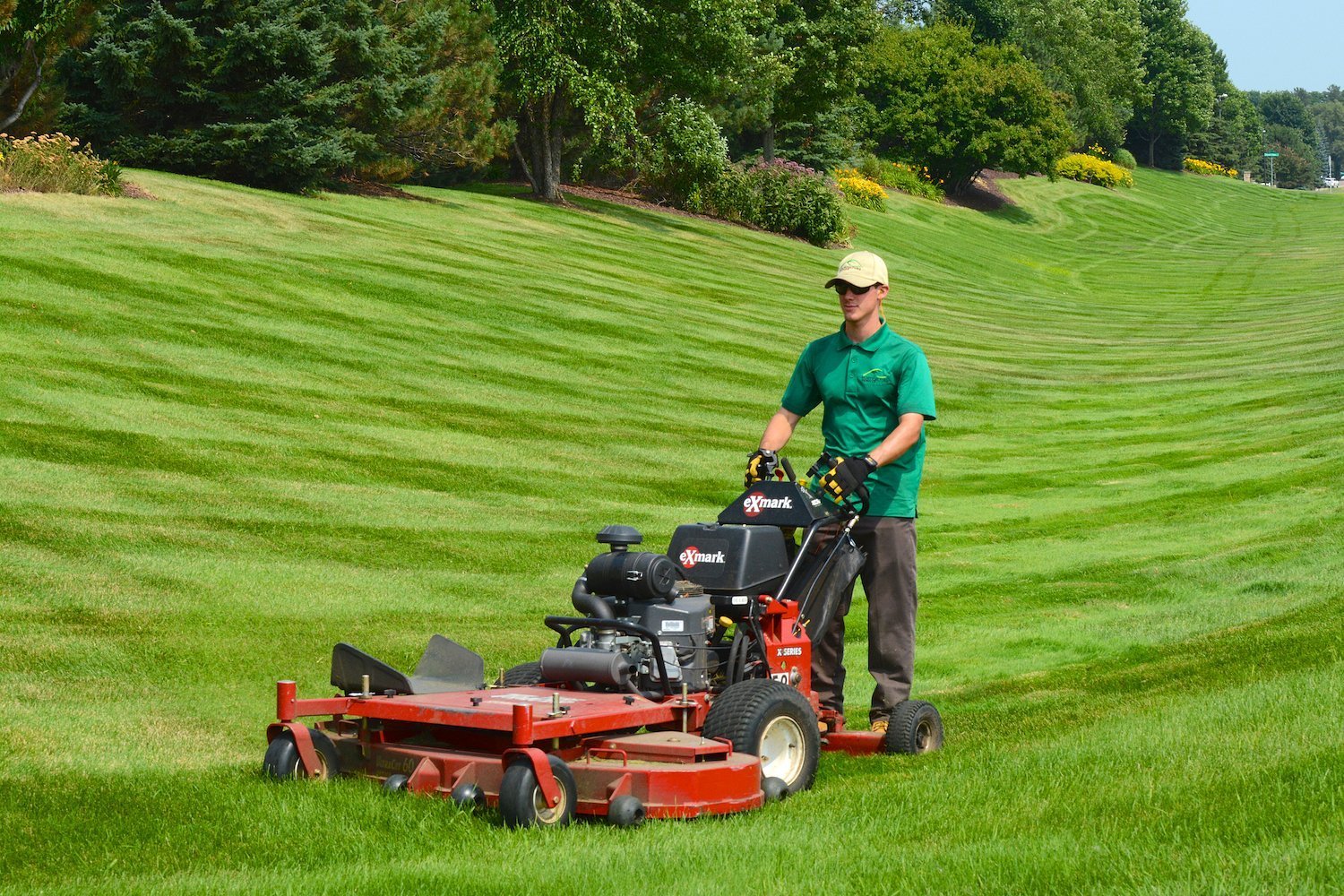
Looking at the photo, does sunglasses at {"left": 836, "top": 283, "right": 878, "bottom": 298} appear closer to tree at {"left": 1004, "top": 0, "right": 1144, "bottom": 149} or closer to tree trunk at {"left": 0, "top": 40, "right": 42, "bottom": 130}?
tree trunk at {"left": 0, "top": 40, "right": 42, "bottom": 130}

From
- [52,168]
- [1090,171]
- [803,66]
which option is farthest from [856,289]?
[1090,171]

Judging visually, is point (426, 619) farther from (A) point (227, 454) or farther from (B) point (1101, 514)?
(B) point (1101, 514)

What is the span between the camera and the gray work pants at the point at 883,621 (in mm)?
7672

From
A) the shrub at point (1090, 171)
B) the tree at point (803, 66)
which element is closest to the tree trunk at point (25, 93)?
the tree at point (803, 66)

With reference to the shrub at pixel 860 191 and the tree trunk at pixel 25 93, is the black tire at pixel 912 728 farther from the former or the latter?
the shrub at pixel 860 191

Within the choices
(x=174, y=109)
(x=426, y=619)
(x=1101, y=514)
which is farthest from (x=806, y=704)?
(x=174, y=109)

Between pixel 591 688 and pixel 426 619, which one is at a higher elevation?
pixel 591 688

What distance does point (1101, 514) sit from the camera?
18.2m

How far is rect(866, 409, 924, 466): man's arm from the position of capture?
24.0ft

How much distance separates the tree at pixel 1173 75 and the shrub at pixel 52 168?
10975cm

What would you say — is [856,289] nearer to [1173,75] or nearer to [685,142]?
[685,142]

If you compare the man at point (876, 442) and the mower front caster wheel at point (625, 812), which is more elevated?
the man at point (876, 442)

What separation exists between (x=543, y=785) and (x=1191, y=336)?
37.9m

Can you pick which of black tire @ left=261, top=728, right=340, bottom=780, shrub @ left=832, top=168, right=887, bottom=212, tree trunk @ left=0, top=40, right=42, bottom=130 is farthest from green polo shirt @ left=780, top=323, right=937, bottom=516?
shrub @ left=832, top=168, right=887, bottom=212
